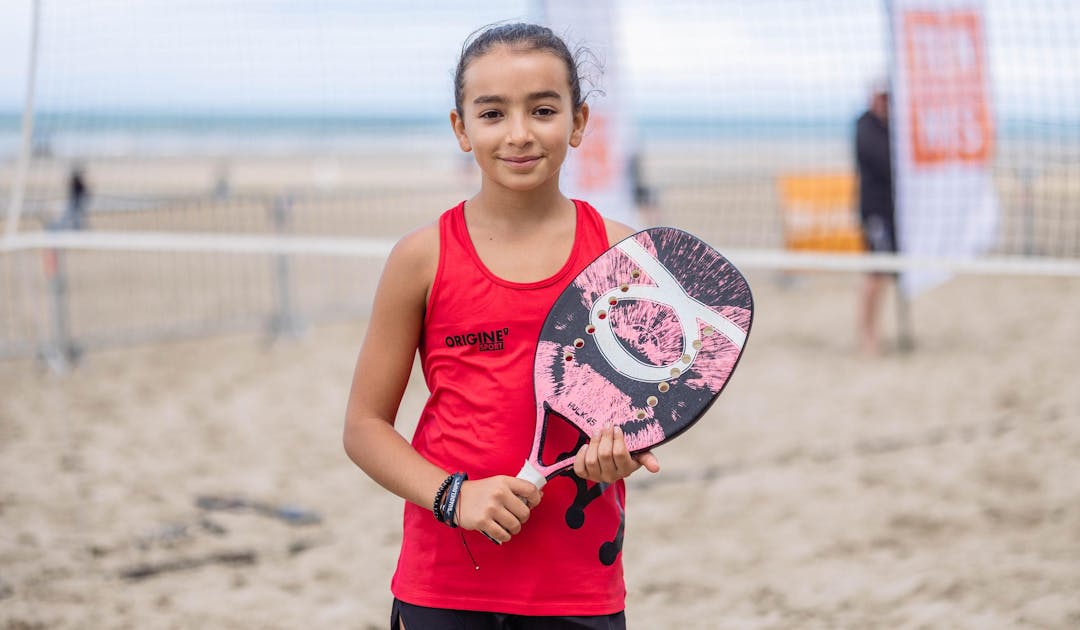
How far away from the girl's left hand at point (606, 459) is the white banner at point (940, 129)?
3.39 meters

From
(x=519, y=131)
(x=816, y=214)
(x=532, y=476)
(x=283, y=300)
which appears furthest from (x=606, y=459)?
(x=816, y=214)

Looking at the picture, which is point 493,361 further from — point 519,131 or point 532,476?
point 519,131

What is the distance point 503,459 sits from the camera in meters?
1.67

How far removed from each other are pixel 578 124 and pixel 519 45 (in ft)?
0.59

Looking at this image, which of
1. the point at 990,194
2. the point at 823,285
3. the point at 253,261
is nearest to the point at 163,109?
the point at 990,194

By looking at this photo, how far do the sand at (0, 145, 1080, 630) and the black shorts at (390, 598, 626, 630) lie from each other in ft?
5.88

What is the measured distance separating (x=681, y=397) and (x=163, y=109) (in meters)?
4.30

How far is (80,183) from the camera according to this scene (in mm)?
8703

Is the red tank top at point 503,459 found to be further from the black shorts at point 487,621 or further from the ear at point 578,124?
the ear at point 578,124

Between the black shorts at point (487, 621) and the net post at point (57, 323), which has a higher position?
the net post at point (57, 323)

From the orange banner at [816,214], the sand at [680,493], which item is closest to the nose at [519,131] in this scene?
the sand at [680,493]

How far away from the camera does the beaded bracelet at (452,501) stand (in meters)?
1.59

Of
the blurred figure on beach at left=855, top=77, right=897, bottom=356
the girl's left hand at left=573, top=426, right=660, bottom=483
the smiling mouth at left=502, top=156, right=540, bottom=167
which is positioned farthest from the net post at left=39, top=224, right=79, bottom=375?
the girl's left hand at left=573, top=426, right=660, bottom=483

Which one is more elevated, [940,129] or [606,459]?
[940,129]
